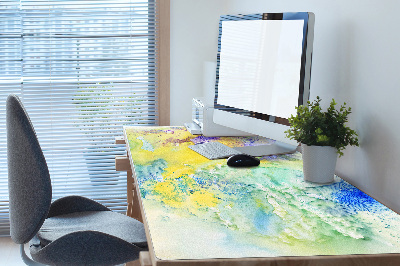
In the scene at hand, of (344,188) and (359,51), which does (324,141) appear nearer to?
(344,188)

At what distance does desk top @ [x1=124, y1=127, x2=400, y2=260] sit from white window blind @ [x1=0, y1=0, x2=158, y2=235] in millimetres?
1455

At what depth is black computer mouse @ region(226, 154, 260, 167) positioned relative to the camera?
6.52 feet

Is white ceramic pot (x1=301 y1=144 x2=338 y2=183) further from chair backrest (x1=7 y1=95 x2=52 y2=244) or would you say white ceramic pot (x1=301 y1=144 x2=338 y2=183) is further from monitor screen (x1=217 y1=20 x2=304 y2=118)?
chair backrest (x1=7 y1=95 x2=52 y2=244)

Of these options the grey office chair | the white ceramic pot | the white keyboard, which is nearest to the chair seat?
the grey office chair

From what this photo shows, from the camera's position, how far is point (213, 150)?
2.23 m

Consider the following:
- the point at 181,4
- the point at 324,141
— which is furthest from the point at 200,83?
the point at 324,141

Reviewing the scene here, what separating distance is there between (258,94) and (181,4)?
1.51 meters

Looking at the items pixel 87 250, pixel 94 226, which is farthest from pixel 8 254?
pixel 87 250

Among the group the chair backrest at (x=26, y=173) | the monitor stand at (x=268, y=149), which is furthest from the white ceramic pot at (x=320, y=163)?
the chair backrest at (x=26, y=173)

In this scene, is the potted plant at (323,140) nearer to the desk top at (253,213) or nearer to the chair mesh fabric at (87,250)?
the desk top at (253,213)

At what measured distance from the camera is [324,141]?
174 cm

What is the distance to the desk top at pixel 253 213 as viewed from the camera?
122 centimetres

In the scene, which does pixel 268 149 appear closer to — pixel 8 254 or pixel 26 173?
pixel 26 173

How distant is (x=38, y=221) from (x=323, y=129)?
0.96 metres
